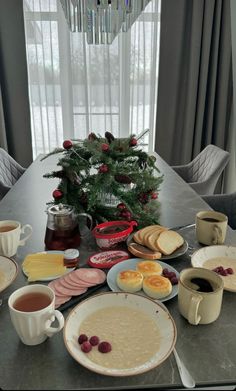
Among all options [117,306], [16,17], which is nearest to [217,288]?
[117,306]

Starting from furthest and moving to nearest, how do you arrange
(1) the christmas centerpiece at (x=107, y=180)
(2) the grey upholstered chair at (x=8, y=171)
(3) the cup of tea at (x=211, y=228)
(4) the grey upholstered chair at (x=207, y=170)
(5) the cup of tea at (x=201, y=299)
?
1. (2) the grey upholstered chair at (x=8, y=171)
2. (4) the grey upholstered chair at (x=207, y=170)
3. (1) the christmas centerpiece at (x=107, y=180)
4. (3) the cup of tea at (x=211, y=228)
5. (5) the cup of tea at (x=201, y=299)

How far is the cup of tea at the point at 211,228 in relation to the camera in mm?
1075

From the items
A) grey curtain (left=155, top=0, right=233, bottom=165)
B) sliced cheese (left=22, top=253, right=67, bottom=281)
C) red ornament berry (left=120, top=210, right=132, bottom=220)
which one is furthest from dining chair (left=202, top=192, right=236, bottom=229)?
grey curtain (left=155, top=0, right=233, bottom=165)

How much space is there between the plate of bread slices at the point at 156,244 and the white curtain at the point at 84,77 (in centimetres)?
204

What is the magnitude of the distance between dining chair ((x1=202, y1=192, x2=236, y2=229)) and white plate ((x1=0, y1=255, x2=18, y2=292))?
119 centimetres

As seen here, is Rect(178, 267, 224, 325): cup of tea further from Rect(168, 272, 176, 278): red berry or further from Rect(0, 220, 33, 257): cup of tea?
Rect(0, 220, 33, 257): cup of tea

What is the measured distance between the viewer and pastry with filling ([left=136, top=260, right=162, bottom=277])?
0.90 meters

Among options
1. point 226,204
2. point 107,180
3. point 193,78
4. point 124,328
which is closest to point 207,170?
point 226,204

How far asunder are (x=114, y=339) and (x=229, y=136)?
124 inches

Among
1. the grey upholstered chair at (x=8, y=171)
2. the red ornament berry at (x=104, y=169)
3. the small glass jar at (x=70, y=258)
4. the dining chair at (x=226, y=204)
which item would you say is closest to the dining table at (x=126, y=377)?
the small glass jar at (x=70, y=258)

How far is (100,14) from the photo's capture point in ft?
4.99

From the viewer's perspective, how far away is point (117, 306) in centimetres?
79

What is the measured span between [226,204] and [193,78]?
1846 millimetres

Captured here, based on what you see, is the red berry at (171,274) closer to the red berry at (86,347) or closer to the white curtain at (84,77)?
the red berry at (86,347)
